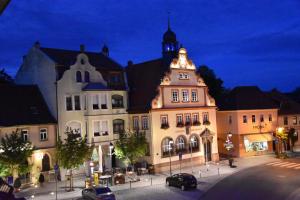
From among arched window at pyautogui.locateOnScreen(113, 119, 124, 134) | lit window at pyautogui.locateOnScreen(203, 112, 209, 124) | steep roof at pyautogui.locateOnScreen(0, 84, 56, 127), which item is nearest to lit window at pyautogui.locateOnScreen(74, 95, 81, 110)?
steep roof at pyautogui.locateOnScreen(0, 84, 56, 127)

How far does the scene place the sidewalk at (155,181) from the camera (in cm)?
3336

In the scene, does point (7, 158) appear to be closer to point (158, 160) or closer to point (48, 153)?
point (48, 153)

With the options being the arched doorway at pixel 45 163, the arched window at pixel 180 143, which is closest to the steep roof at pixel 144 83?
the arched window at pixel 180 143

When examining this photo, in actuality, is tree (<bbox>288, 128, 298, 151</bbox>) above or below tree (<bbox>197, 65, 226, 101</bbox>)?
below

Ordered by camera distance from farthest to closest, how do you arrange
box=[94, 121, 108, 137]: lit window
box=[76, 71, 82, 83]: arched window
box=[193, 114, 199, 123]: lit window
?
box=[193, 114, 199, 123]: lit window < box=[94, 121, 108, 137]: lit window < box=[76, 71, 82, 83]: arched window

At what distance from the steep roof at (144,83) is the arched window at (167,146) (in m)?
4.51

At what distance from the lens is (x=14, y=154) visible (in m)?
33.1

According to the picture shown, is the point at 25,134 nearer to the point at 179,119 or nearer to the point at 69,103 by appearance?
the point at 69,103

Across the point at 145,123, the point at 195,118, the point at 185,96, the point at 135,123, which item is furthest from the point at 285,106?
the point at 135,123

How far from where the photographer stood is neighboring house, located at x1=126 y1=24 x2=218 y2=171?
1770 inches

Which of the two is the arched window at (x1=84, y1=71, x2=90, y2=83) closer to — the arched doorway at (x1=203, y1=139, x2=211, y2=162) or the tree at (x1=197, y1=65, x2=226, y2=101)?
the arched doorway at (x1=203, y1=139, x2=211, y2=162)

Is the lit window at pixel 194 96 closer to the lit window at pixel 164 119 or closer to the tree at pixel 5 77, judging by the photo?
the lit window at pixel 164 119

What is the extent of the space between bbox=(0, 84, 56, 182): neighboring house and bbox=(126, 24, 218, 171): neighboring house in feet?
35.9

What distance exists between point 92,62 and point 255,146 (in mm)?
27218
